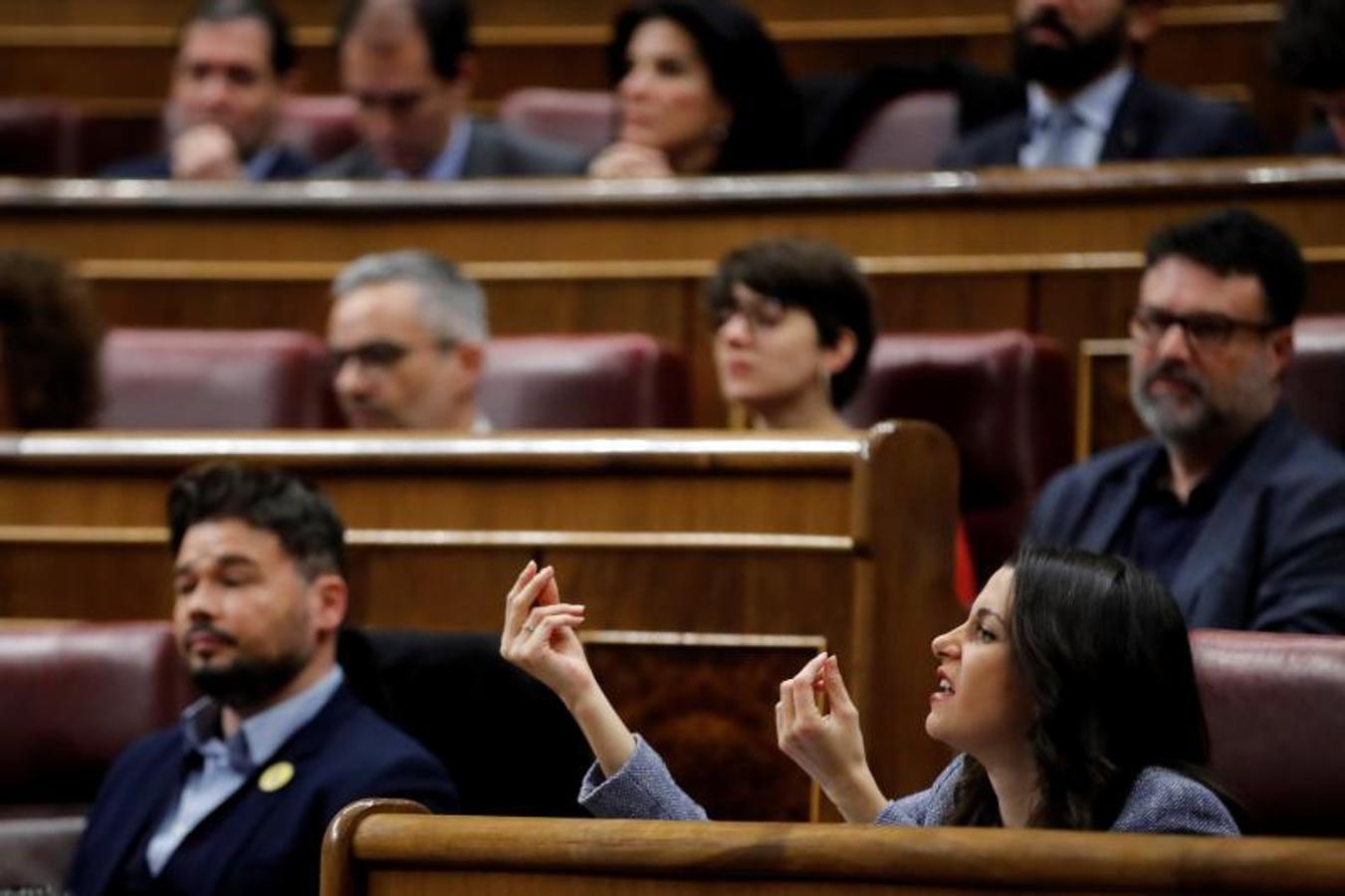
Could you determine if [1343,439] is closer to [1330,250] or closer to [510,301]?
[1330,250]

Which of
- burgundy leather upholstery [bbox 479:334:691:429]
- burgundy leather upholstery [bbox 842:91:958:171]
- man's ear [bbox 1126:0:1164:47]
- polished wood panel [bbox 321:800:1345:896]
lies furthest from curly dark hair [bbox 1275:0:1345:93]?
polished wood panel [bbox 321:800:1345:896]

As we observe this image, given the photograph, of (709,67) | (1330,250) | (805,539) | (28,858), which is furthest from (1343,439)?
(28,858)

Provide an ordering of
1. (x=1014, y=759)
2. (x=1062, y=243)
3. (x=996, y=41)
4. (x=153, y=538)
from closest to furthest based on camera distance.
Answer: (x=1014, y=759) < (x=153, y=538) < (x=1062, y=243) < (x=996, y=41)

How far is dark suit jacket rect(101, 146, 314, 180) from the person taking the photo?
1.45 m

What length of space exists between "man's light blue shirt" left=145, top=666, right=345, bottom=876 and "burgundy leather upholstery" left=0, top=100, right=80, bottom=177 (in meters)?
0.87

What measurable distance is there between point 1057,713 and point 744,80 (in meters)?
0.78

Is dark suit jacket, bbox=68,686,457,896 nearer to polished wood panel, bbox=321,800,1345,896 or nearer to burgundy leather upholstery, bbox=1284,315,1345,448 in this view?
polished wood panel, bbox=321,800,1345,896

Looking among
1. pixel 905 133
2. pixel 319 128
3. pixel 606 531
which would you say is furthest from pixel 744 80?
pixel 606 531

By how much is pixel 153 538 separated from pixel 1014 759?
1.49ft

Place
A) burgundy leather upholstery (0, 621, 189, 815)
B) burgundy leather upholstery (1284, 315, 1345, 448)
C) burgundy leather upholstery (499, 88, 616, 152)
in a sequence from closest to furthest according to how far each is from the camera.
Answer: burgundy leather upholstery (0, 621, 189, 815)
burgundy leather upholstery (1284, 315, 1345, 448)
burgundy leather upholstery (499, 88, 616, 152)

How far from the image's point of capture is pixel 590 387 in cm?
112

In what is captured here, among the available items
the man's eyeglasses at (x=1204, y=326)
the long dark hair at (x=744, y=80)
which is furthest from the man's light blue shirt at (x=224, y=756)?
the long dark hair at (x=744, y=80)

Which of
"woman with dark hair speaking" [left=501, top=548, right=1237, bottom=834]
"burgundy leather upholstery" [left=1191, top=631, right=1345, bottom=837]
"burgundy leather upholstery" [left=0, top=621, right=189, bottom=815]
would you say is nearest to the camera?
"woman with dark hair speaking" [left=501, top=548, right=1237, bottom=834]

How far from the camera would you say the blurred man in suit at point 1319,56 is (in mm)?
1198
